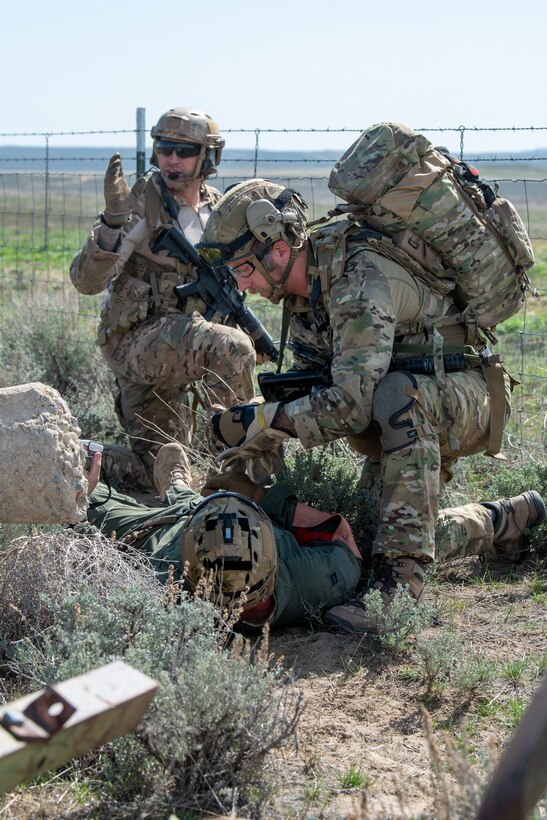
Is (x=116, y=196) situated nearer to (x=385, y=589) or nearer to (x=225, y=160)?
(x=225, y=160)

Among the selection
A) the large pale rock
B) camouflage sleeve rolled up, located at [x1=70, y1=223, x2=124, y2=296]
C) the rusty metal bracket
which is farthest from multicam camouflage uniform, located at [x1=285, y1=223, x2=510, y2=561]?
the rusty metal bracket

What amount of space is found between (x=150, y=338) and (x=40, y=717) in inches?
177

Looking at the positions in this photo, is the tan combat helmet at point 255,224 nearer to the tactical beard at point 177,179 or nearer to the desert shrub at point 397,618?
the desert shrub at point 397,618

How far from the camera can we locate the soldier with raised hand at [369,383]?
4.21 metres

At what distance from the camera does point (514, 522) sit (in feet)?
16.0

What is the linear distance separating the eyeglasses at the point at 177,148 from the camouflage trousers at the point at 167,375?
105 cm

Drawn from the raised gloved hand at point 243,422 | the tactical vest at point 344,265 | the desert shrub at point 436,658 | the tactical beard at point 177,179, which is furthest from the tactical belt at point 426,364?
the tactical beard at point 177,179

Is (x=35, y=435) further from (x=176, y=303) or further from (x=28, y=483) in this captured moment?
(x=176, y=303)

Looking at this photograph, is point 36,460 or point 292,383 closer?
point 36,460

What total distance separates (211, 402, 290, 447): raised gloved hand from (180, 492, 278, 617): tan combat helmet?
69 centimetres

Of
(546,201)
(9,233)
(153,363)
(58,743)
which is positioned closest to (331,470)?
(153,363)

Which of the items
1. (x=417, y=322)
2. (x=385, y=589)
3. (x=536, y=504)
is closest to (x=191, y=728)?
(x=385, y=589)

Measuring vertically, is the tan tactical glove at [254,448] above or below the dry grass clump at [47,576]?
above

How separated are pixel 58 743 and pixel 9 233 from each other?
3342 centimetres
